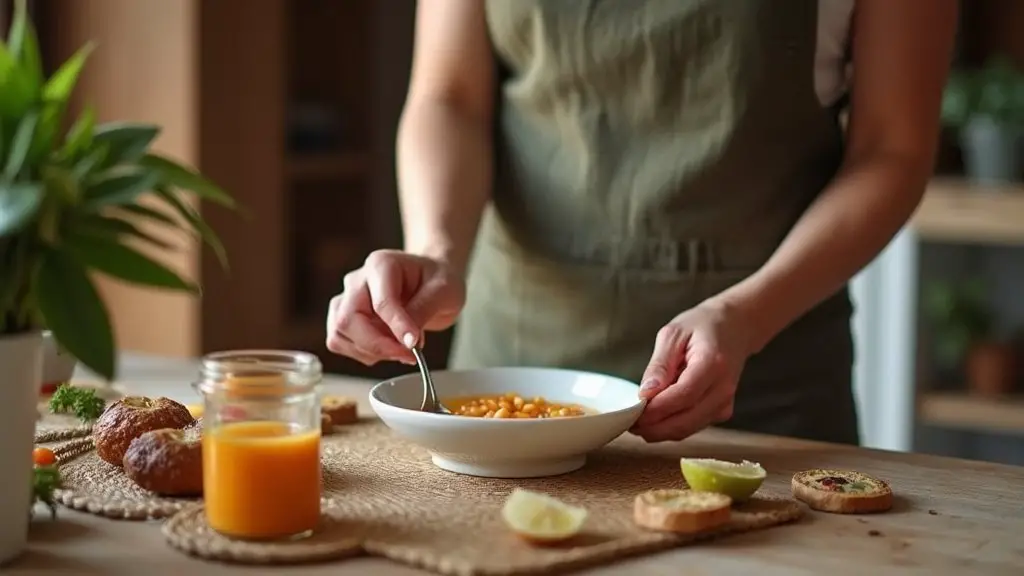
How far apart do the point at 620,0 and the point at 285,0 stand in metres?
1.49

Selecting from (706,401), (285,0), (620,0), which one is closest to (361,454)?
(706,401)

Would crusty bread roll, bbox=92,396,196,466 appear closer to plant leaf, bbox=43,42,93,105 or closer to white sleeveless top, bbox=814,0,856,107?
plant leaf, bbox=43,42,93,105

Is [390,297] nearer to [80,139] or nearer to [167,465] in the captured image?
[167,465]

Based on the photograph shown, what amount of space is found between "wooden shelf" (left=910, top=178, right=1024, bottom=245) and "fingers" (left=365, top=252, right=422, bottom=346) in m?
1.91

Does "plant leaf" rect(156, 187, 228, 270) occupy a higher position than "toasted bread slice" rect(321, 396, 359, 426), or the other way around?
"plant leaf" rect(156, 187, 228, 270)

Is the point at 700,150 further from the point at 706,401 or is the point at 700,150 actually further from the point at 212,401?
the point at 212,401

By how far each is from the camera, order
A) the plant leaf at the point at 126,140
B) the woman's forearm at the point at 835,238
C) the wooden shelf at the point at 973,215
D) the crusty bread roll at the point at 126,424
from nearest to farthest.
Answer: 1. the plant leaf at the point at 126,140
2. the crusty bread roll at the point at 126,424
3. the woman's forearm at the point at 835,238
4. the wooden shelf at the point at 973,215

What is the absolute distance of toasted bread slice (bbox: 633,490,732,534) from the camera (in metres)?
1.07

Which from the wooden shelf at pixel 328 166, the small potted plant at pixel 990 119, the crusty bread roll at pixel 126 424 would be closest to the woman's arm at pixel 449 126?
the crusty bread roll at pixel 126 424

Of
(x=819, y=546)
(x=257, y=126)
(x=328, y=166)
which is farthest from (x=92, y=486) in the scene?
(x=328, y=166)

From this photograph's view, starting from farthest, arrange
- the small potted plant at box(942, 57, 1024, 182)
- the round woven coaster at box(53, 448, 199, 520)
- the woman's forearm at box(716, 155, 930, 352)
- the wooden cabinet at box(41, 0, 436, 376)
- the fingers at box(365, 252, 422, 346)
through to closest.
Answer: the small potted plant at box(942, 57, 1024, 182) → the wooden cabinet at box(41, 0, 436, 376) → the woman's forearm at box(716, 155, 930, 352) → the fingers at box(365, 252, 422, 346) → the round woven coaster at box(53, 448, 199, 520)

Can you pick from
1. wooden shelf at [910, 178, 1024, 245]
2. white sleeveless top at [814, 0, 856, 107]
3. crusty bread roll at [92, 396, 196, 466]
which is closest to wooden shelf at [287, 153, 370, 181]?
wooden shelf at [910, 178, 1024, 245]

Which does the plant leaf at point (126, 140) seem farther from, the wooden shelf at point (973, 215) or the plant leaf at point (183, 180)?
the wooden shelf at point (973, 215)

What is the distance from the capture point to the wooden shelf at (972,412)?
3.04 m
